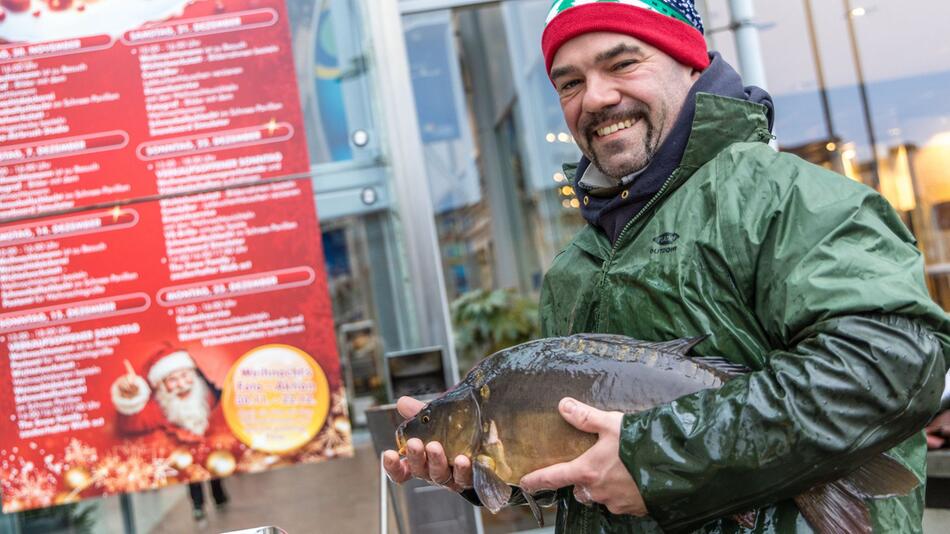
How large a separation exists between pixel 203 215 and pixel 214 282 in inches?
14.3

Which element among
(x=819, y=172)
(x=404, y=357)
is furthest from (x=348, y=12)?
(x=819, y=172)

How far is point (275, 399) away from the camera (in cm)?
479

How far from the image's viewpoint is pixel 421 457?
1817 millimetres

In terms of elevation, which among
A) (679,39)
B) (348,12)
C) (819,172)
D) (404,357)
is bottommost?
Result: (404,357)

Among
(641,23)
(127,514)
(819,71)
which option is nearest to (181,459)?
(127,514)

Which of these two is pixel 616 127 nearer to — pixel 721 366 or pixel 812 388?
pixel 721 366

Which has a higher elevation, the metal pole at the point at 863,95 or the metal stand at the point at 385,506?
the metal pole at the point at 863,95

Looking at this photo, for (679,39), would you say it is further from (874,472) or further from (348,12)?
(348,12)

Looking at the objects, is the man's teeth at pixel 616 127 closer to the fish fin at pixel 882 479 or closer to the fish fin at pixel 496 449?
the fish fin at pixel 496 449

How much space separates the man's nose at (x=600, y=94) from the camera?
5.93ft

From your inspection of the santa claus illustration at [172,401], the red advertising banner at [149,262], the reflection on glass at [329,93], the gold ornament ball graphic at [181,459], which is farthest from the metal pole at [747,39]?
the gold ornament ball graphic at [181,459]

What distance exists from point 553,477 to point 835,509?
18.1 inches

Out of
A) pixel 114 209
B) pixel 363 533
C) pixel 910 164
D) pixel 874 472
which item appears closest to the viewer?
pixel 874 472

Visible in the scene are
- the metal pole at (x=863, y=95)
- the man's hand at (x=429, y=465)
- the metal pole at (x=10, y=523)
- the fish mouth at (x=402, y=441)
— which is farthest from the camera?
the metal pole at (x=863, y=95)
